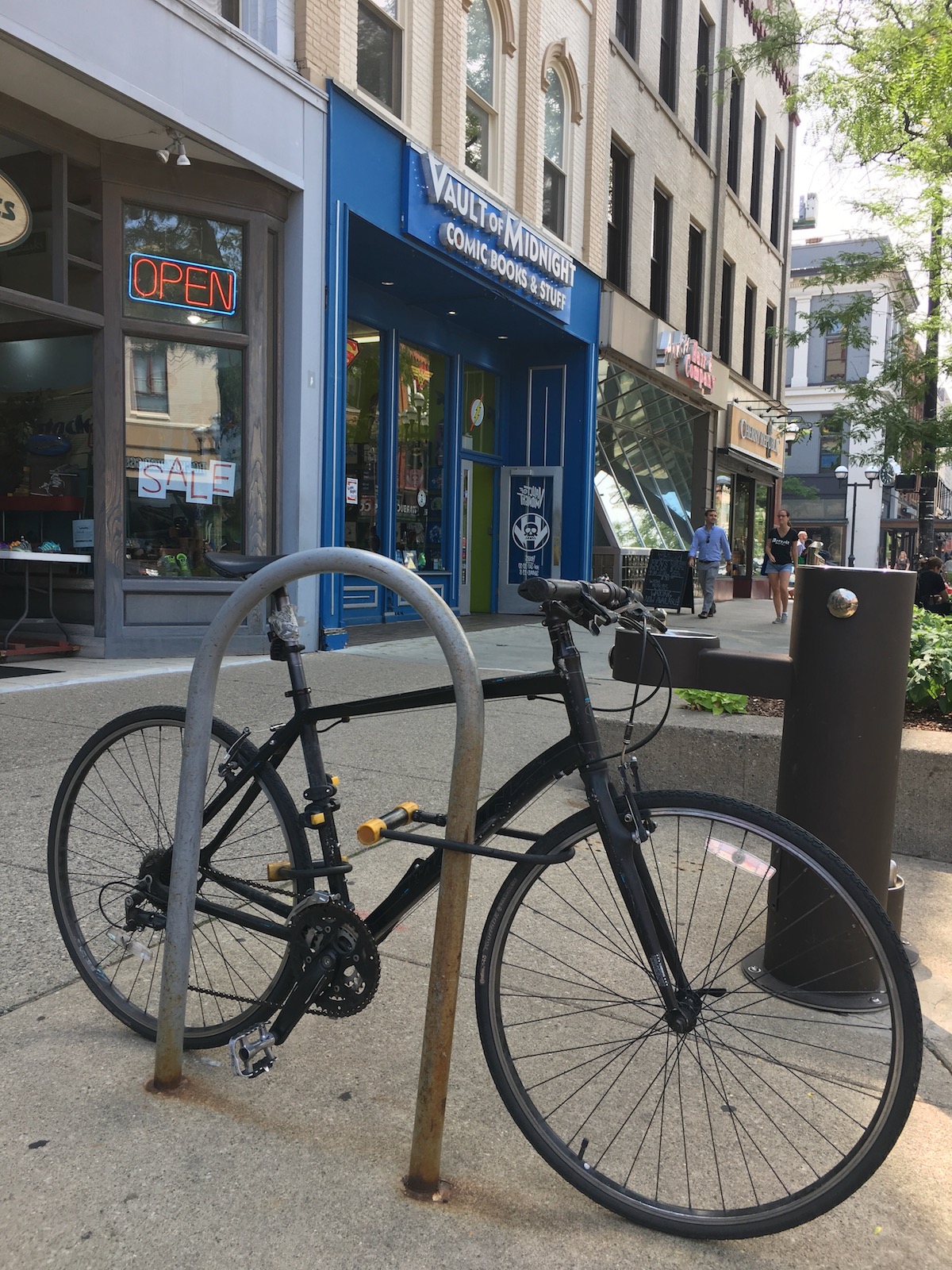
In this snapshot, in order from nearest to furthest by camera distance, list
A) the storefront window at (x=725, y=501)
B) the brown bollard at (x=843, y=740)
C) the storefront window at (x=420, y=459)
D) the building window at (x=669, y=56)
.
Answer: the brown bollard at (x=843, y=740) < the storefront window at (x=420, y=459) < the building window at (x=669, y=56) < the storefront window at (x=725, y=501)

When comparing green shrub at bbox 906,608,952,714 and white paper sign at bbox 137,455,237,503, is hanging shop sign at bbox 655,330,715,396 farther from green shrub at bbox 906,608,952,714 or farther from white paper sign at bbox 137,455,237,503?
green shrub at bbox 906,608,952,714

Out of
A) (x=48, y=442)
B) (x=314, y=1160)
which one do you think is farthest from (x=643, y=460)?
(x=314, y=1160)

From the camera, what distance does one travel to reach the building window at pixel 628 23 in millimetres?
18078

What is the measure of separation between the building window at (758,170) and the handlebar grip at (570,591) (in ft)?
88.6

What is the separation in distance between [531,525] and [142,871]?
573 inches

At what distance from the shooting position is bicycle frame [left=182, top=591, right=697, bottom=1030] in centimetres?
204

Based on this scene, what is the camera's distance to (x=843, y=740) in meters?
2.85

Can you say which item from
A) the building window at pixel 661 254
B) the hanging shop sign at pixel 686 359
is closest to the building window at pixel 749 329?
the hanging shop sign at pixel 686 359

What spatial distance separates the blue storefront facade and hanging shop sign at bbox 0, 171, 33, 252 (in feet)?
9.69

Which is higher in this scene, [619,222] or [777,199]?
[777,199]

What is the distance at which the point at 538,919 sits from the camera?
10.7 feet

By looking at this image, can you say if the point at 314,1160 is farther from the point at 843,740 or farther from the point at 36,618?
the point at 36,618

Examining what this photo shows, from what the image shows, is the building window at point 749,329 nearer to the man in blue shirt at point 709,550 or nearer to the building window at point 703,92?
the building window at point 703,92

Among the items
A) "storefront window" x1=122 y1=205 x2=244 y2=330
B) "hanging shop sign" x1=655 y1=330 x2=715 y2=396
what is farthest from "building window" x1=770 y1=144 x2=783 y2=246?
"storefront window" x1=122 y1=205 x2=244 y2=330
